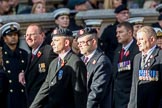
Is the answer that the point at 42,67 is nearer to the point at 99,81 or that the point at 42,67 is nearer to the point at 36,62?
the point at 36,62

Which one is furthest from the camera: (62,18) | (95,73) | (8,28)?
(62,18)

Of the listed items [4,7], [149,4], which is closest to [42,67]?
[4,7]

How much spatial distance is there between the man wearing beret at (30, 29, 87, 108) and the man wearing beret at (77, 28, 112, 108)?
0.74 ft

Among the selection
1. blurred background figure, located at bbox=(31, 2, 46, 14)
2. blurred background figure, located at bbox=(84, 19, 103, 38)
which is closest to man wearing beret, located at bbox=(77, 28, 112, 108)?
blurred background figure, located at bbox=(84, 19, 103, 38)

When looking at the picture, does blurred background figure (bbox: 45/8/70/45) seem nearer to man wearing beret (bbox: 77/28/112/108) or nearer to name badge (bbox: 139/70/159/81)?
man wearing beret (bbox: 77/28/112/108)

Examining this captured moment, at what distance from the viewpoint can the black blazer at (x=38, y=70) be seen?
43.7ft

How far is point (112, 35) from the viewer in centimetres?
1570

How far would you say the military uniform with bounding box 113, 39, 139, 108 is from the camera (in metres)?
13.4

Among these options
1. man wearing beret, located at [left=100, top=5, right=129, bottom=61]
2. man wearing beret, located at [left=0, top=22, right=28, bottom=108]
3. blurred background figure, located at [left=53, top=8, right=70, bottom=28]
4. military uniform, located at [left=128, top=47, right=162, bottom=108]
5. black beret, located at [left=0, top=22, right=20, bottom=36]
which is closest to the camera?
military uniform, located at [left=128, top=47, right=162, bottom=108]

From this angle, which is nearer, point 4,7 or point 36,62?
point 36,62

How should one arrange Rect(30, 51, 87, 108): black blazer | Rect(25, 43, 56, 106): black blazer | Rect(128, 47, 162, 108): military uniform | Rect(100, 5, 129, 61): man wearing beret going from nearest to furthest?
Rect(30, 51, 87, 108): black blazer, Rect(128, 47, 162, 108): military uniform, Rect(25, 43, 56, 106): black blazer, Rect(100, 5, 129, 61): man wearing beret

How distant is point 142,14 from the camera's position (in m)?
16.8

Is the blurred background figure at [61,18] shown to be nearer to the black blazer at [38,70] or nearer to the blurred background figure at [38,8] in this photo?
the blurred background figure at [38,8]

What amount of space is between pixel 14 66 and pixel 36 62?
0.80 metres
